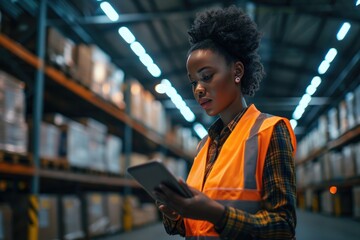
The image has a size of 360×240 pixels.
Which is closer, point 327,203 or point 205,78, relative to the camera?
point 205,78

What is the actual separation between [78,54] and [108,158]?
7.22ft

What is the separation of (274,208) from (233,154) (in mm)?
172

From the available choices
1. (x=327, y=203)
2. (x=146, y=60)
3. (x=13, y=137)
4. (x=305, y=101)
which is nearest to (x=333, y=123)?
(x=305, y=101)

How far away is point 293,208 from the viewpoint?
3.69ft

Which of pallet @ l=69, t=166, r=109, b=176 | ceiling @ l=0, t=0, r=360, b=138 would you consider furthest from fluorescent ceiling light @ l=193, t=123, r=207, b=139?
pallet @ l=69, t=166, r=109, b=176

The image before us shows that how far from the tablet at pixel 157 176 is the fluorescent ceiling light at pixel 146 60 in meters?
7.95

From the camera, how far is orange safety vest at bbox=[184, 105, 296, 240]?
1128 mm

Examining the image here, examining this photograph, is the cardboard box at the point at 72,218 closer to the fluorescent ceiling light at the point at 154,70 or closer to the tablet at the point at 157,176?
the fluorescent ceiling light at the point at 154,70

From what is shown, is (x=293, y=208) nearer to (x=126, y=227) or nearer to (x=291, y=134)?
(x=291, y=134)

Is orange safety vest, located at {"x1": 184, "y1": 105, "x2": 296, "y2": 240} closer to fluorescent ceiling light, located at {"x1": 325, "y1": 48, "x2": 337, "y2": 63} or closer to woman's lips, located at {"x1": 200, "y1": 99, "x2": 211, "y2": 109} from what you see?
woman's lips, located at {"x1": 200, "y1": 99, "x2": 211, "y2": 109}

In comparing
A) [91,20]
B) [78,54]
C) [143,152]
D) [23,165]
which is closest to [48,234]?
[23,165]

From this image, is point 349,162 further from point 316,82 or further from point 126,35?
point 126,35

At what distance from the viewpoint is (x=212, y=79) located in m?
1.28

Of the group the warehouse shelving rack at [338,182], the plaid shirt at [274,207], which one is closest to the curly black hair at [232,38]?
the plaid shirt at [274,207]
